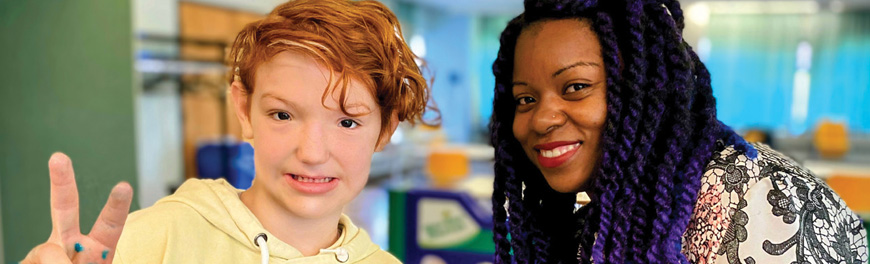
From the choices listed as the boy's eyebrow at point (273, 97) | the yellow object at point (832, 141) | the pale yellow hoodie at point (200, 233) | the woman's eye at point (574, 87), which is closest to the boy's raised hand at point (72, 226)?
the pale yellow hoodie at point (200, 233)

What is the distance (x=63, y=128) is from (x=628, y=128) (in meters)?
1.54

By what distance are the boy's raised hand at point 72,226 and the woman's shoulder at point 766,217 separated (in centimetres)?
121

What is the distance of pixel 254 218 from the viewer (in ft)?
4.26

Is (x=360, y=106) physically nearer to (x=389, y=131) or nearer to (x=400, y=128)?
(x=389, y=131)

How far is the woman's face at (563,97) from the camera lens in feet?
4.26

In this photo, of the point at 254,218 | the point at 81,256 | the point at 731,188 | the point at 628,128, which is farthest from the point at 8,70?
the point at 731,188

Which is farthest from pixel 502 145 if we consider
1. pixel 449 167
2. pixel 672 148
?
pixel 449 167

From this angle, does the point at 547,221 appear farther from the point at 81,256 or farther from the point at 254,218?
the point at 81,256

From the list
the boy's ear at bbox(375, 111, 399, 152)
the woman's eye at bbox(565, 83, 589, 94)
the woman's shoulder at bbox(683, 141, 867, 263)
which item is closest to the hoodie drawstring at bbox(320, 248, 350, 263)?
the boy's ear at bbox(375, 111, 399, 152)

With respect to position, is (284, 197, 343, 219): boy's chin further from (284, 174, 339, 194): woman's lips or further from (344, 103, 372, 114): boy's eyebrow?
(344, 103, 372, 114): boy's eyebrow

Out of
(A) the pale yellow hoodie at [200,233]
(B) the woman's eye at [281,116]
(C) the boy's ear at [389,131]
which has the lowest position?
(A) the pale yellow hoodie at [200,233]

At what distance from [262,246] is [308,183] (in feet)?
0.52

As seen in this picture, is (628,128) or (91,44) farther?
(91,44)

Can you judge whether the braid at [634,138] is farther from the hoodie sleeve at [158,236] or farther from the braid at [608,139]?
the hoodie sleeve at [158,236]
